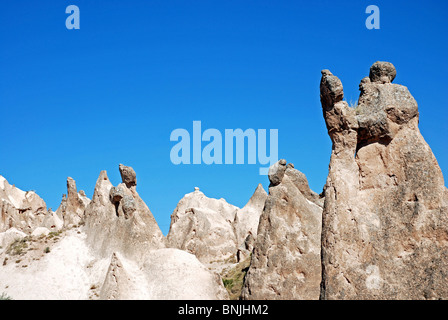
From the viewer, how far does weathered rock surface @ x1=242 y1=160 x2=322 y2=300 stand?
64.2 feet

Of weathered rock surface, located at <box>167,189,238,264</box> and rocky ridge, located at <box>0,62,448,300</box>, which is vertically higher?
weathered rock surface, located at <box>167,189,238,264</box>

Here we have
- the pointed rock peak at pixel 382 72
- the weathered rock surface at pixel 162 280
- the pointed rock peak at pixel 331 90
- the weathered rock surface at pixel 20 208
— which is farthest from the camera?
the weathered rock surface at pixel 20 208

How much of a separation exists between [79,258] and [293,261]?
8226 millimetres

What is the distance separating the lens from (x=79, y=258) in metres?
22.3

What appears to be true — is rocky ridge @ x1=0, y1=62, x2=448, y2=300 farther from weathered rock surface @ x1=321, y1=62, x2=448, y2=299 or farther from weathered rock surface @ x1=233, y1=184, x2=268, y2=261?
weathered rock surface @ x1=233, y1=184, x2=268, y2=261

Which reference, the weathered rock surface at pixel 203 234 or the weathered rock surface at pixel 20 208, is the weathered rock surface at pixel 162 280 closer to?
the weathered rock surface at pixel 203 234

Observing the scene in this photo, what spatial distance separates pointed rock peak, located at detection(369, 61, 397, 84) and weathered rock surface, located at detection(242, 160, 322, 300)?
751 cm

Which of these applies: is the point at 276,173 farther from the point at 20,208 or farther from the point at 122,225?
the point at 20,208

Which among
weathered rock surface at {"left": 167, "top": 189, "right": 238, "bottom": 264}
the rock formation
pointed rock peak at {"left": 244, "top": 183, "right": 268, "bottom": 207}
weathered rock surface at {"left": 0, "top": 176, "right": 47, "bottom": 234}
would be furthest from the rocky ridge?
weathered rock surface at {"left": 0, "top": 176, "right": 47, "bottom": 234}

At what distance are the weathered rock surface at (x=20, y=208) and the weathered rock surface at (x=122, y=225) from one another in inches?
921

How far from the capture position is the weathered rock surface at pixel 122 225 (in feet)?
67.5

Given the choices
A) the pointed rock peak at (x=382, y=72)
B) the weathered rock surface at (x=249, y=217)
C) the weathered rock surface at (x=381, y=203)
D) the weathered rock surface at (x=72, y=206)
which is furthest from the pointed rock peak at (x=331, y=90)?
the weathered rock surface at (x=249, y=217)
